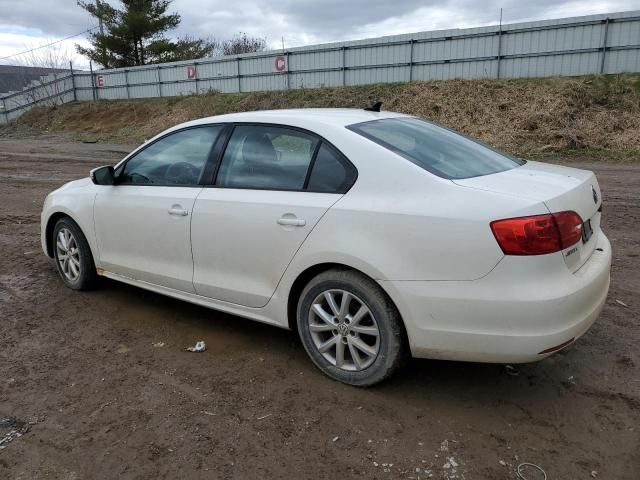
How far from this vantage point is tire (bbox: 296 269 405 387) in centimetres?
304

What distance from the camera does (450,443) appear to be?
9.04 feet

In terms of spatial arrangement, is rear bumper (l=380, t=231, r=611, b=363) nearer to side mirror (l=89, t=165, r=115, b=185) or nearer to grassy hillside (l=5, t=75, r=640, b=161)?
side mirror (l=89, t=165, r=115, b=185)

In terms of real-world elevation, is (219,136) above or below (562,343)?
above

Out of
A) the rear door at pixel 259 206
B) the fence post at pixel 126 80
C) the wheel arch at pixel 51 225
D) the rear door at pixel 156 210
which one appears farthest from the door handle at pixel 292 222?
the fence post at pixel 126 80

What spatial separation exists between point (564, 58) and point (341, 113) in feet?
57.2

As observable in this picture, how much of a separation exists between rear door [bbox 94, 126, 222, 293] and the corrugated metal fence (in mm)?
17728

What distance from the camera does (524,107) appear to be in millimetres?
17438

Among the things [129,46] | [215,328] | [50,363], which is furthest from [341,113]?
[129,46]

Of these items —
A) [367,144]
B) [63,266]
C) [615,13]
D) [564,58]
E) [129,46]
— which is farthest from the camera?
[129,46]

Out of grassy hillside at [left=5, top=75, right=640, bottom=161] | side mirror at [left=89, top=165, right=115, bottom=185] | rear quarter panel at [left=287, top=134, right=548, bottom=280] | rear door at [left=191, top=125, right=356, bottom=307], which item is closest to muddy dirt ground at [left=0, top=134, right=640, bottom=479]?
rear door at [left=191, top=125, right=356, bottom=307]

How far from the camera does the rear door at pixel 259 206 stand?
3293mm

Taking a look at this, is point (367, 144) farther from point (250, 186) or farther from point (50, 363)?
point (50, 363)

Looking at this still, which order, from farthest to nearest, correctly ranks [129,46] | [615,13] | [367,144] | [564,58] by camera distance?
[129,46] → [564,58] → [615,13] → [367,144]

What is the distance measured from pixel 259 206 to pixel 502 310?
159 centimetres
